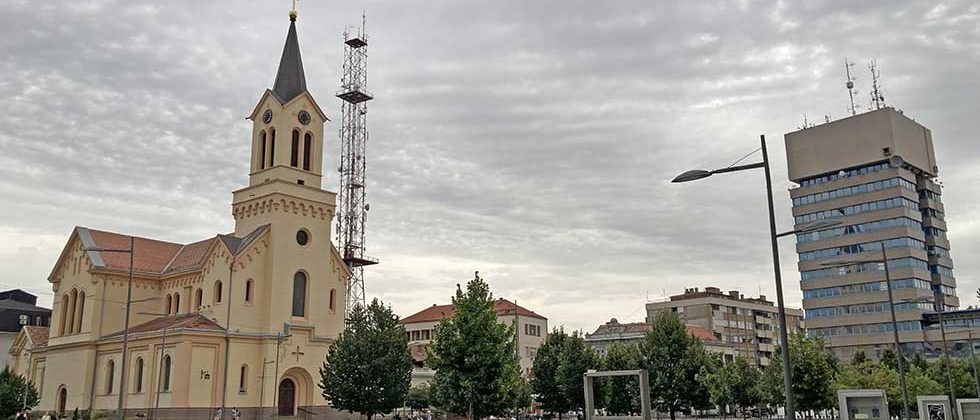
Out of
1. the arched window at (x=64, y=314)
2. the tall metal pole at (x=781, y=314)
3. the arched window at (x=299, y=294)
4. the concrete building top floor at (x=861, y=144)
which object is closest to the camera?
the tall metal pole at (x=781, y=314)

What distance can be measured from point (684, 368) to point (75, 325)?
5023cm

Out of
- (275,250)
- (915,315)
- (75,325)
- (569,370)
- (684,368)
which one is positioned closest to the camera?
(684,368)

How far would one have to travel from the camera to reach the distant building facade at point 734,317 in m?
126

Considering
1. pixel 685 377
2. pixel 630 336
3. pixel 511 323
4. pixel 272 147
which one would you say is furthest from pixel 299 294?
pixel 630 336

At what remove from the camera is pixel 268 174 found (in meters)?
65.1

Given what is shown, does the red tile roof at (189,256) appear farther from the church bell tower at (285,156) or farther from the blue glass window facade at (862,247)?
the blue glass window facade at (862,247)

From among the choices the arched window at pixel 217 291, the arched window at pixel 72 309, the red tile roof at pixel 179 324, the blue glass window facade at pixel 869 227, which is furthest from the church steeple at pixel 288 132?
the blue glass window facade at pixel 869 227

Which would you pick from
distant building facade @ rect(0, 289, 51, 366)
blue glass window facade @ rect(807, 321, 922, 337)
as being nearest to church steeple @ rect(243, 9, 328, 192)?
distant building facade @ rect(0, 289, 51, 366)

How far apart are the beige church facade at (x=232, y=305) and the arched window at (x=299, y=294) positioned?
3.3 inches

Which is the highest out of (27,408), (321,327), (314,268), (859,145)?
(859,145)

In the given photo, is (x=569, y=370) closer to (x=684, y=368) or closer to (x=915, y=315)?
(x=684, y=368)

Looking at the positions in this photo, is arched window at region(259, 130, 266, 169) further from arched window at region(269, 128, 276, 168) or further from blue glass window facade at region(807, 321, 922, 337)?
blue glass window facade at region(807, 321, 922, 337)

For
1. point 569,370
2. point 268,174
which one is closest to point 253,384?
point 268,174

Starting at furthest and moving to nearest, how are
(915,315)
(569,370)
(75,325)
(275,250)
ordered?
1. (915,315)
2. (75,325)
3. (275,250)
4. (569,370)
